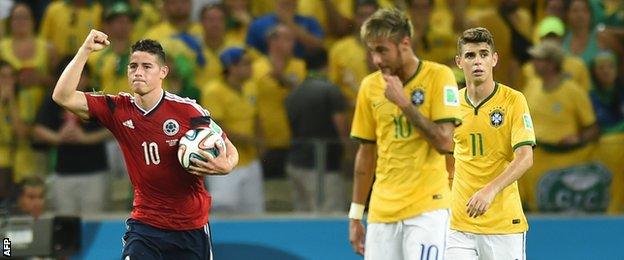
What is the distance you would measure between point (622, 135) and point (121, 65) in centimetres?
501

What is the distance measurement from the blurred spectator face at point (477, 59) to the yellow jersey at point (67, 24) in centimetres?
650

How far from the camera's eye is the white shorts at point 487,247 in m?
8.84

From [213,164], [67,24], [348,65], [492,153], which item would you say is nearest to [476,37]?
[492,153]

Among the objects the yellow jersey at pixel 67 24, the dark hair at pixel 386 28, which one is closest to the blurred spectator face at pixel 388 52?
the dark hair at pixel 386 28

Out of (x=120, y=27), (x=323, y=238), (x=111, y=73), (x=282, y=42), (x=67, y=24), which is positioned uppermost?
(x=67, y=24)

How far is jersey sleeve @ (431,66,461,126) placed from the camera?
891 cm

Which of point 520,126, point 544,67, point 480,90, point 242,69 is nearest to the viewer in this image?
point 520,126

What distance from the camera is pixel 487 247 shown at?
887 cm

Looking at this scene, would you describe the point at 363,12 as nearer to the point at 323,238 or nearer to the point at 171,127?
the point at 323,238

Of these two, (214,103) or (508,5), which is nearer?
(214,103)

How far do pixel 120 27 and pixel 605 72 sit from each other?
502 centimetres

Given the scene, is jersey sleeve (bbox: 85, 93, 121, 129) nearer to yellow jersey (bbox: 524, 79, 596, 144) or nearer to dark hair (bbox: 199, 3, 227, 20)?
yellow jersey (bbox: 524, 79, 596, 144)

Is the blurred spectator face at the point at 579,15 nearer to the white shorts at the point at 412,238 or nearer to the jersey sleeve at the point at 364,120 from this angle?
the jersey sleeve at the point at 364,120

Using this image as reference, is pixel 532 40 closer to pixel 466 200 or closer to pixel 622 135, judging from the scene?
pixel 622 135
